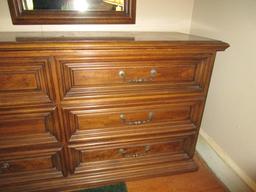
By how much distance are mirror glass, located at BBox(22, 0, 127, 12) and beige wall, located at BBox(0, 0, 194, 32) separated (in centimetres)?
11

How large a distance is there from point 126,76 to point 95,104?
0.21m

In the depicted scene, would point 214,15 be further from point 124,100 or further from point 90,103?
point 90,103

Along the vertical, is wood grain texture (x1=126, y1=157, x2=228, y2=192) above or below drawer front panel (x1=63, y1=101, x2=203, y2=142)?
below

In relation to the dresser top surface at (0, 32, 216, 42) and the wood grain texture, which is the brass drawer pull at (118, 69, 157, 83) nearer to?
the dresser top surface at (0, 32, 216, 42)

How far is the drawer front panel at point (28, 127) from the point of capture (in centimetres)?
88

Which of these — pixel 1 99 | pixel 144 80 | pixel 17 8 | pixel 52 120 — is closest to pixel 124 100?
pixel 144 80

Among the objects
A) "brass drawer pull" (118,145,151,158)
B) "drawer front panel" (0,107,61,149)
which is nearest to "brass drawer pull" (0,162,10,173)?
"drawer front panel" (0,107,61,149)

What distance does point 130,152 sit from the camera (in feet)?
3.81

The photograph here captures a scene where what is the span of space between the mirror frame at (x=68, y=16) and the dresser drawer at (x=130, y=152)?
76 centimetres

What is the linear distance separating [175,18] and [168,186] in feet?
3.91

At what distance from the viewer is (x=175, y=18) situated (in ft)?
4.39

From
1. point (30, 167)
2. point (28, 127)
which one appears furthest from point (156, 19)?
point (30, 167)

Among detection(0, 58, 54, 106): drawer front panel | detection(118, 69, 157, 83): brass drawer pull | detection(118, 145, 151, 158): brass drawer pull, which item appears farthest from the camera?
detection(118, 145, 151, 158): brass drawer pull

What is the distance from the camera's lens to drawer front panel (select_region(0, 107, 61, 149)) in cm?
88
